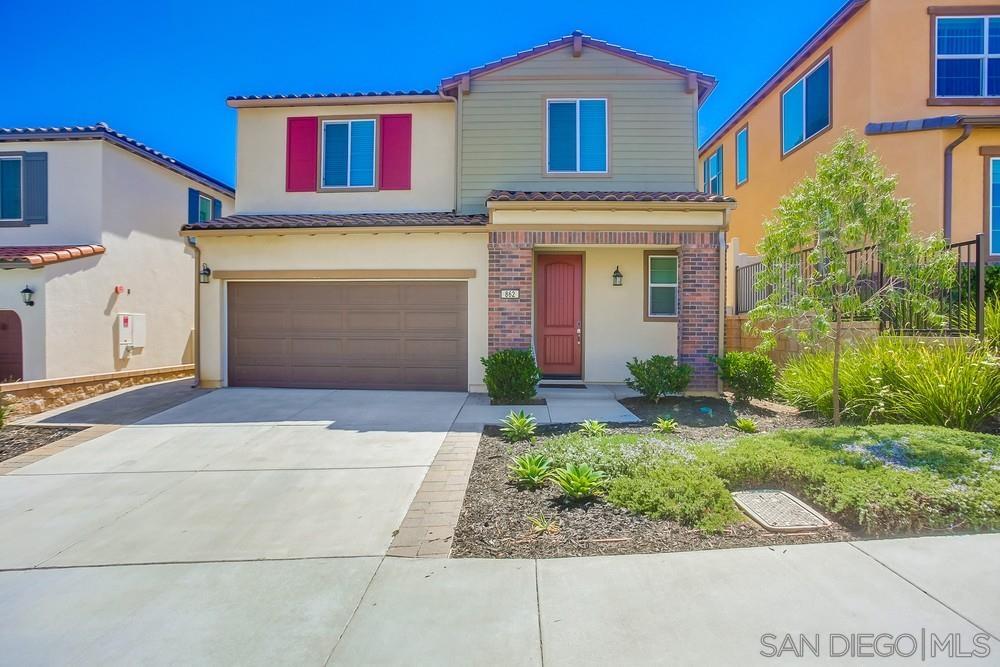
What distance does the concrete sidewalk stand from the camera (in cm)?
267

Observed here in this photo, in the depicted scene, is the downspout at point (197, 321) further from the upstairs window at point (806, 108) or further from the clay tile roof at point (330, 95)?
the upstairs window at point (806, 108)

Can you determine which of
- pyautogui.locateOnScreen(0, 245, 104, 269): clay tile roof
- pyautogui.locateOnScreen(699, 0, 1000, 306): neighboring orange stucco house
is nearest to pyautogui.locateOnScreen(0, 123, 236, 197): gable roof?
pyautogui.locateOnScreen(0, 245, 104, 269): clay tile roof

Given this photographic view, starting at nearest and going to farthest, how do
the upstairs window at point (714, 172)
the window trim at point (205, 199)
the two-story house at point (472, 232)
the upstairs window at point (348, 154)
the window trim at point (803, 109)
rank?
the two-story house at point (472, 232) < the upstairs window at point (348, 154) < the window trim at point (803, 109) < the window trim at point (205, 199) < the upstairs window at point (714, 172)

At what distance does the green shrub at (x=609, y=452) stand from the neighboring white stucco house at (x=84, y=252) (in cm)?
1000

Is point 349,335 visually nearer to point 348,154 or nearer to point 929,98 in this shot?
point 348,154

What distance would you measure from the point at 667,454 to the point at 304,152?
10206 mm

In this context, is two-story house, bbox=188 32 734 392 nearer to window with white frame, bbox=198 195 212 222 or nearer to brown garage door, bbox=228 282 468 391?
brown garage door, bbox=228 282 468 391

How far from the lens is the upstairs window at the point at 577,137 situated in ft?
36.1

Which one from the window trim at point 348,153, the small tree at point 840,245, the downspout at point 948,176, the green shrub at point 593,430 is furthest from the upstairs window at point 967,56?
the window trim at point 348,153

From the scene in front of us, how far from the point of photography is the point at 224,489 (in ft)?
16.5

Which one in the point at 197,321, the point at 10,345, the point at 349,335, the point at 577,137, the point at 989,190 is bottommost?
the point at 10,345

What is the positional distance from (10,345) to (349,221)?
24.0ft

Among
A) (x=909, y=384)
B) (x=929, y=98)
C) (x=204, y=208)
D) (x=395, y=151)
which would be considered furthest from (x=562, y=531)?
(x=204, y=208)

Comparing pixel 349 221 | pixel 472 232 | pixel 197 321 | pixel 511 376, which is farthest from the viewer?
pixel 197 321
